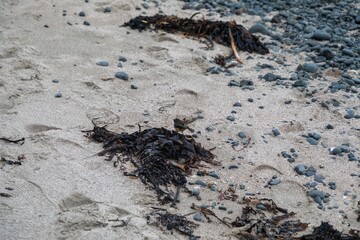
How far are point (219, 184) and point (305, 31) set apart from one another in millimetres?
2382

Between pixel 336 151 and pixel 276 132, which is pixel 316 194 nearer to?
pixel 336 151

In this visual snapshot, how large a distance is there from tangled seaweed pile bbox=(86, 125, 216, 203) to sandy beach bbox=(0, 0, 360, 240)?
60 mm

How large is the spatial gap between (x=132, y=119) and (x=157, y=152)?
18.8 inches

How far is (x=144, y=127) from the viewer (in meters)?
3.93

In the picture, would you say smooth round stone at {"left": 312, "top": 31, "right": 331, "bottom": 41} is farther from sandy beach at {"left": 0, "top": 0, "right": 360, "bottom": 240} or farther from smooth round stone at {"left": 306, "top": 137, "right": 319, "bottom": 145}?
smooth round stone at {"left": 306, "top": 137, "right": 319, "bottom": 145}

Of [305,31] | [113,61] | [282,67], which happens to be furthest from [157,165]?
[305,31]

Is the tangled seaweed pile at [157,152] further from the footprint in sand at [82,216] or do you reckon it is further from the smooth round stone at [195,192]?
the footprint in sand at [82,216]

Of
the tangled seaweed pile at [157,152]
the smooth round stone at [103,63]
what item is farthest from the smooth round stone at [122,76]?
the tangled seaweed pile at [157,152]

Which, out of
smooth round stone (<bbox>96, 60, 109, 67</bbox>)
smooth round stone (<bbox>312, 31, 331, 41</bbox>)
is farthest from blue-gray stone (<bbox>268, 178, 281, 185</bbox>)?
smooth round stone (<bbox>312, 31, 331, 41</bbox>)

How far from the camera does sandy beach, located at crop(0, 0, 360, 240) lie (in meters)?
3.13

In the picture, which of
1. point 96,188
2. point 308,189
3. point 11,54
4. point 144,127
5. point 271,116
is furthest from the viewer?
point 11,54

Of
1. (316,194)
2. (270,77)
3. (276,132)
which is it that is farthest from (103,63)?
(316,194)

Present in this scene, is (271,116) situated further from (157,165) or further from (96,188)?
(96,188)

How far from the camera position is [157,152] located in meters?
3.60
